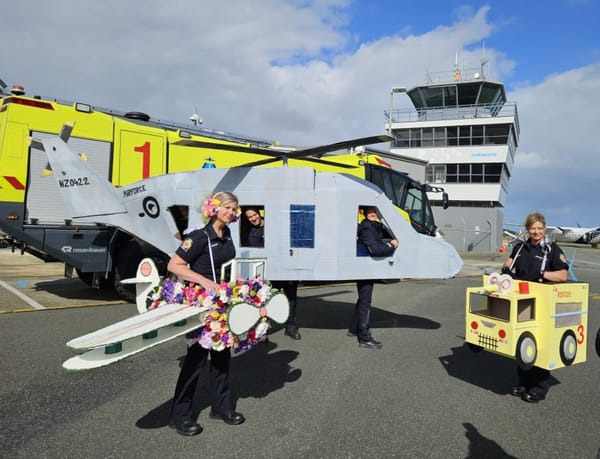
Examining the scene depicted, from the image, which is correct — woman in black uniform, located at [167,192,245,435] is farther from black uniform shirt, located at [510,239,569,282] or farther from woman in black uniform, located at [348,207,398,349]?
black uniform shirt, located at [510,239,569,282]

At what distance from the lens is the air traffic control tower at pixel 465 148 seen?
31.1 metres

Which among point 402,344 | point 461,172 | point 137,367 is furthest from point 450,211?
point 137,367

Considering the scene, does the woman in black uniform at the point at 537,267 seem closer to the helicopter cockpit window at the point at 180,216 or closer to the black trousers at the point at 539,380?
the black trousers at the point at 539,380

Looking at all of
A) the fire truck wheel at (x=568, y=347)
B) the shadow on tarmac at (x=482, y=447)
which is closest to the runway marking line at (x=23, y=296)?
the shadow on tarmac at (x=482, y=447)

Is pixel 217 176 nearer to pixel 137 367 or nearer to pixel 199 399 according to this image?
pixel 137 367

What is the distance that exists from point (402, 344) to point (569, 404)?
222cm

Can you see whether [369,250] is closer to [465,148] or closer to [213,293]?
[213,293]

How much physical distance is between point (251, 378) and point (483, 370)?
8.80 ft

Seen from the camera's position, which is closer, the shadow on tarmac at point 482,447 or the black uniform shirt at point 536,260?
the shadow on tarmac at point 482,447

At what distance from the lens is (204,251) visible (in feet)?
10.2

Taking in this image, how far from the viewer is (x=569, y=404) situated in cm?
383

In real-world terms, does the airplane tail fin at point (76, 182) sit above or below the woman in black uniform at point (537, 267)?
above

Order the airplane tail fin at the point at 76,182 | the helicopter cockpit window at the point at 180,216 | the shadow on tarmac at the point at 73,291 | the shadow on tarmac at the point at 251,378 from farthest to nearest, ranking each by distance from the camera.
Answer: the shadow on tarmac at the point at 73,291, the airplane tail fin at the point at 76,182, the helicopter cockpit window at the point at 180,216, the shadow on tarmac at the point at 251,378

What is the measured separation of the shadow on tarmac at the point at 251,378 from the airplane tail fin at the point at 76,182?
12.7 feet
